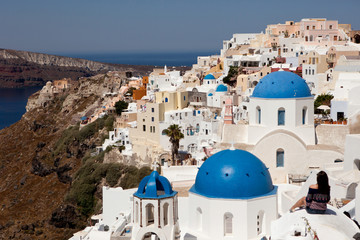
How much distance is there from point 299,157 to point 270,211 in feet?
25.1

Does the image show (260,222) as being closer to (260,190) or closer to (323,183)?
(260,190)

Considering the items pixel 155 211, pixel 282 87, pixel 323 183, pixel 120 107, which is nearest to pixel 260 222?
pixel 155 211

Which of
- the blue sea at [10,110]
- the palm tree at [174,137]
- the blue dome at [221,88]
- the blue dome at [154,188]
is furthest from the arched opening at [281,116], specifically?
the blue sea at [10,110]

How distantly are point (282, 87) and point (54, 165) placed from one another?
4131 centimetres

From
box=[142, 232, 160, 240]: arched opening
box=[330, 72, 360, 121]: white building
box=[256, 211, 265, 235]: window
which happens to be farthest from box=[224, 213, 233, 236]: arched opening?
box=[330, 72, 360, 121]: white building

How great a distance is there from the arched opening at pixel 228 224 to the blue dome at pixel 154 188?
1.79 meters

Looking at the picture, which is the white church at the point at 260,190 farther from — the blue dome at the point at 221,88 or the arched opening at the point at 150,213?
the blue dome at the point at 221,88

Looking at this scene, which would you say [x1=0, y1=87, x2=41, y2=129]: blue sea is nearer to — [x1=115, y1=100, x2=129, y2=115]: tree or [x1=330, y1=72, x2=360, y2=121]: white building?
[x1=115, y1=100, x2=129, y2=115]: tree

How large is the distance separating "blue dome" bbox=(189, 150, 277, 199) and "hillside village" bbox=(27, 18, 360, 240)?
0.37 ft

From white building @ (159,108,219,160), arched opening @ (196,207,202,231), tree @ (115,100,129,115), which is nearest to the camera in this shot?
arched opening @ (196,207,202,231)

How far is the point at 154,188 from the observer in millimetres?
17172

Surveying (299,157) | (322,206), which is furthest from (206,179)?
(299,157)

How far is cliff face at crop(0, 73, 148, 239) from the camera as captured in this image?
48000mm

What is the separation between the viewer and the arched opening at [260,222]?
56.4 ft
